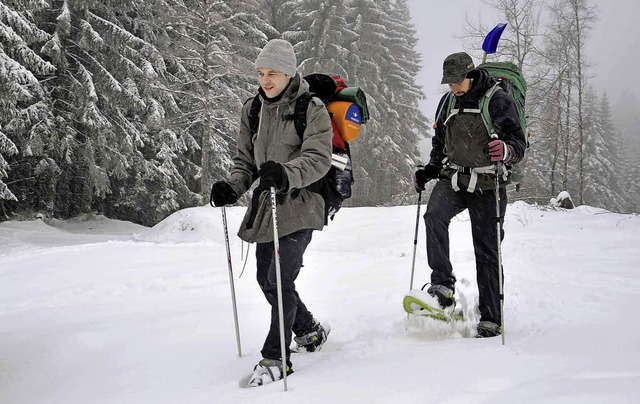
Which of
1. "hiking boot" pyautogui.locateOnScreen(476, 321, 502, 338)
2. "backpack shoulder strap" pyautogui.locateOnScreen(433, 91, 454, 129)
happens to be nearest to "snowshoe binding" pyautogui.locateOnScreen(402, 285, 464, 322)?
"hiking boot" pyautogui.locateOnScreen(476, 321, 502, 338)

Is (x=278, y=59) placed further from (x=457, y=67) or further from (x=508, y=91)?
(x=508, y=91)

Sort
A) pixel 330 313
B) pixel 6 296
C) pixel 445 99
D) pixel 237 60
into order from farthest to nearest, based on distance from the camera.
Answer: pixel 237 60 < pixel 6 296 < pixel 330 313 < pixel 445 99

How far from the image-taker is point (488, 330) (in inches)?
147

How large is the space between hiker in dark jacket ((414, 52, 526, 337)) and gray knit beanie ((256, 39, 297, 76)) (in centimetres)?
130

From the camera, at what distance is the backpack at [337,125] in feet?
10.7

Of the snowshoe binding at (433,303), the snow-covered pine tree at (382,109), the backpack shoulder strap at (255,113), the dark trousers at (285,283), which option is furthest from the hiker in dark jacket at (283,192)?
the snow-covered pine tree at (382,109)

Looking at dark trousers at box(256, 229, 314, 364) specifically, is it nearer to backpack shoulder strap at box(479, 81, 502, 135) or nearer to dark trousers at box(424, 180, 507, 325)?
dark trousers at box(424, 180, 507, 325)

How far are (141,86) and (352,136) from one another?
17285 mm

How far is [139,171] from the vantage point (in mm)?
19188

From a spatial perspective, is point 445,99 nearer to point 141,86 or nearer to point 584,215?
point 584,215

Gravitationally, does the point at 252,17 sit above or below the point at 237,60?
above

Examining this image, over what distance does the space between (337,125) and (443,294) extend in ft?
5.48

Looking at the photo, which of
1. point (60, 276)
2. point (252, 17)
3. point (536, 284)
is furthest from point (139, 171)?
point (536, 284)

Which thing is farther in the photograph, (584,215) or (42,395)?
(584,215)
